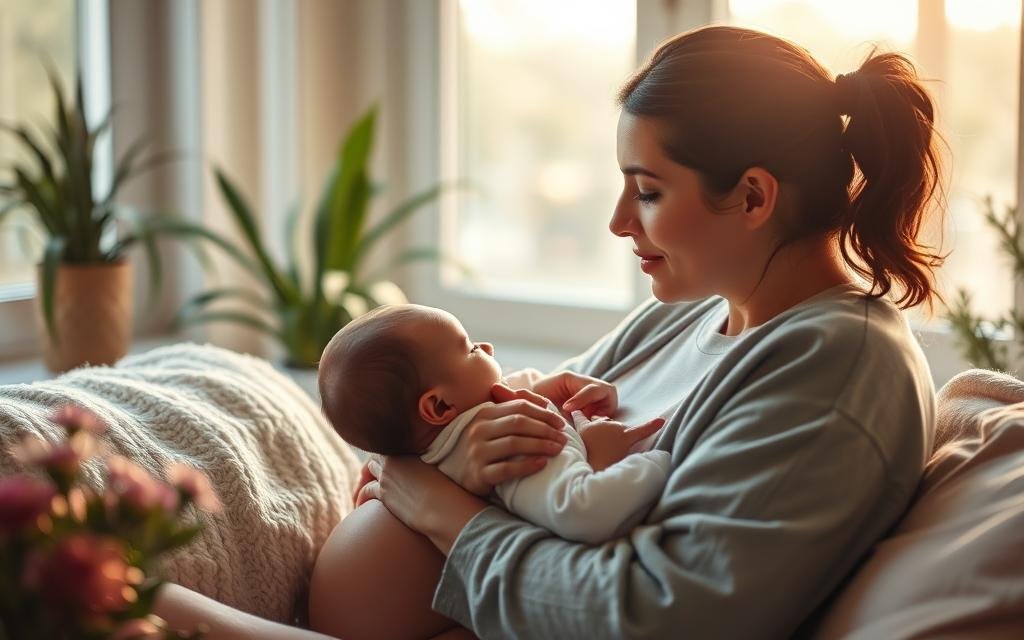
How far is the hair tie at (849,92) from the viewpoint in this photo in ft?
4.29

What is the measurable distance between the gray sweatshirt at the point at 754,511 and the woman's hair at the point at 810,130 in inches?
3.7

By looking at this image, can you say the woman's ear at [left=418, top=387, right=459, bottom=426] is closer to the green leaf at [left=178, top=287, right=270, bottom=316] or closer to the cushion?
the cushion

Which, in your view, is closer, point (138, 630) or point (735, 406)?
point (138, 630)

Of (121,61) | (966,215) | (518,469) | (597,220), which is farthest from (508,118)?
(518,469)

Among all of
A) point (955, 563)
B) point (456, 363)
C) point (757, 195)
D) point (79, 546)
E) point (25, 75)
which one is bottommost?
point (955, 563)

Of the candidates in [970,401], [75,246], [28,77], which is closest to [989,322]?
[970,401]

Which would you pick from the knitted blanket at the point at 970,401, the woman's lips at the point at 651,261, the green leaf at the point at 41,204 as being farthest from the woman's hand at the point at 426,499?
the green leaf at the point at 41,204

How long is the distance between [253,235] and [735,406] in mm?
1606

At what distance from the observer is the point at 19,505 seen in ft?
2.15

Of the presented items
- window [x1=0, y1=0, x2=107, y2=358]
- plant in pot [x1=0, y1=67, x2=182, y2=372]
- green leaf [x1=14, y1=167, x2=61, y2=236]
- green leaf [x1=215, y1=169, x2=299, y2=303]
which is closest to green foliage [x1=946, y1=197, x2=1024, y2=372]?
green leaf [x1=215, y1=169, x2=299, y2=303]

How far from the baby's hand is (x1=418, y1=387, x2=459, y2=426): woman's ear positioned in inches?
6.3

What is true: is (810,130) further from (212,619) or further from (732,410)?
(212,619)

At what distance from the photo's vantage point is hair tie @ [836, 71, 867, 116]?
1307mm

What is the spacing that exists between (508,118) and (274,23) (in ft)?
1.97
